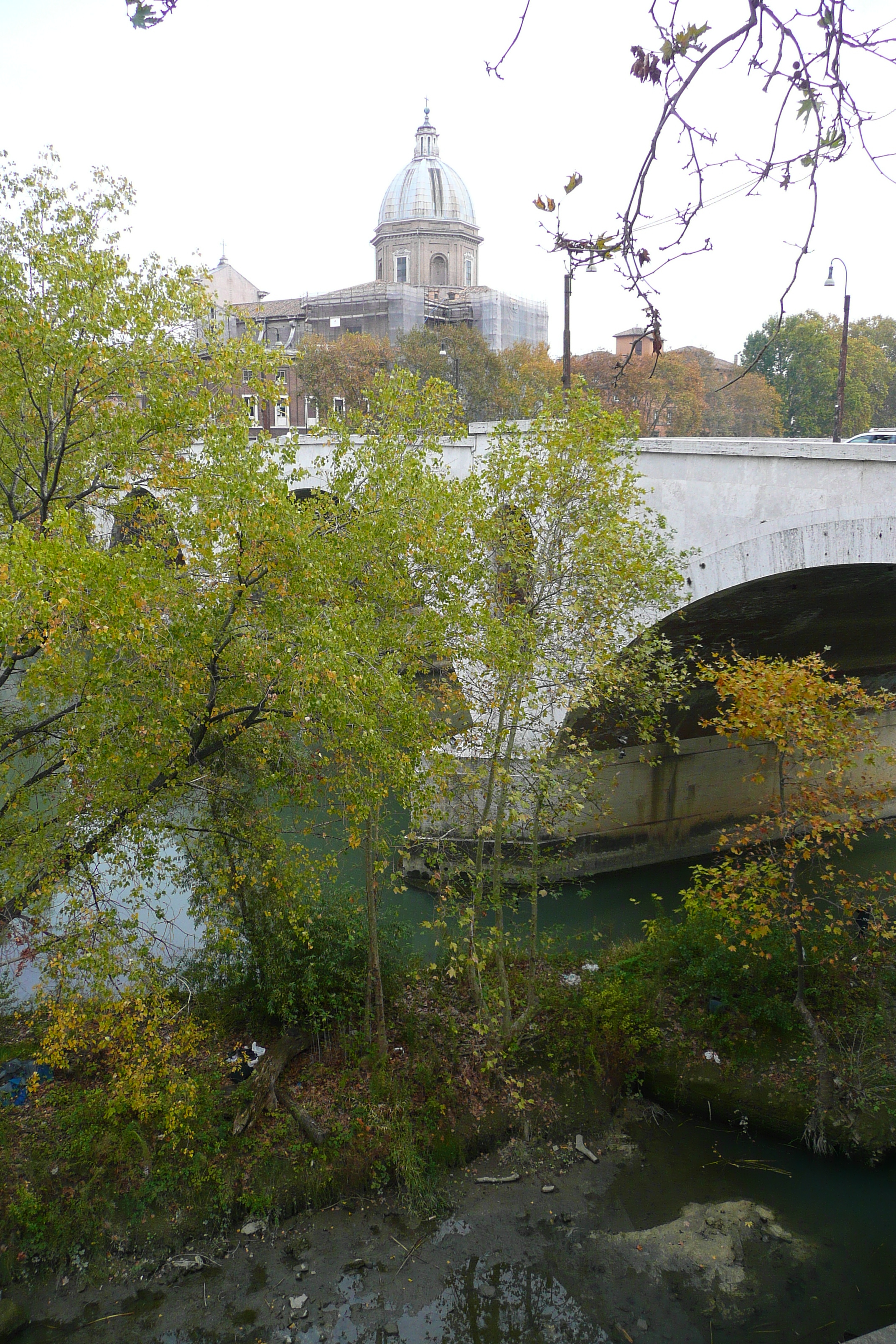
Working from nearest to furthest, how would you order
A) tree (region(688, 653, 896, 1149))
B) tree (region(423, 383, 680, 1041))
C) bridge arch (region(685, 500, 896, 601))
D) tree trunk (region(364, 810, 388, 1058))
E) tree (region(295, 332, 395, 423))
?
tree trunk (region(364, 810, 388, 1058)), tree (region(688, 653, 896, 1149)), tree (region(423, 383, 680, 1041)), bridge arch (region(685, 500, 896, 601)), tree (region(295, 332, 395, 423))

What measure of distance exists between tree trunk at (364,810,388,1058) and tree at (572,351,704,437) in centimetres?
2564

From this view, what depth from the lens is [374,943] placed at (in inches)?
314

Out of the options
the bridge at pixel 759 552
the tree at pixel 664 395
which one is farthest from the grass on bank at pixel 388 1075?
the tree at pixel 664 395

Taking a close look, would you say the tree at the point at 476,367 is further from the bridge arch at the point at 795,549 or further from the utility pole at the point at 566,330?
the bridge arch at the point at 795,549

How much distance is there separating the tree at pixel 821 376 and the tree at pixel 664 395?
2.86 meters

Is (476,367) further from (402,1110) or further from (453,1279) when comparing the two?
(453,1279)

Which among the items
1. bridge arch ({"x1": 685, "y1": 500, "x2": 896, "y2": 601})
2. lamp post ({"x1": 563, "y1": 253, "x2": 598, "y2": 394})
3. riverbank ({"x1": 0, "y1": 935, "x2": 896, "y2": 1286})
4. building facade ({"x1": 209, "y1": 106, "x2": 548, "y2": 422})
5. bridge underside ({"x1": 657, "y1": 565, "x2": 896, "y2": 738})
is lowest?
riverbank ({"x1": 0, "y1": 935, "x2": 896, "y2": 1286})

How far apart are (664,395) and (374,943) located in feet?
98.1

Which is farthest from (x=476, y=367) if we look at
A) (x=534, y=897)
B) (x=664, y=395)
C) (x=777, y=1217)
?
(x=777, y=1217)

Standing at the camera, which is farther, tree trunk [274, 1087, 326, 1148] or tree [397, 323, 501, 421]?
tree [397, 323, 501, 421]

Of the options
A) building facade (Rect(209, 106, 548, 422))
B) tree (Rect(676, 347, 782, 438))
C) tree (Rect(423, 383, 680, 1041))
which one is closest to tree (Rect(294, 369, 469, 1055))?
tree (Rect(423, 383, 680, 1041))

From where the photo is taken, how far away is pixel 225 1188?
7.21m

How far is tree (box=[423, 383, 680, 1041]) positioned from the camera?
7871mm

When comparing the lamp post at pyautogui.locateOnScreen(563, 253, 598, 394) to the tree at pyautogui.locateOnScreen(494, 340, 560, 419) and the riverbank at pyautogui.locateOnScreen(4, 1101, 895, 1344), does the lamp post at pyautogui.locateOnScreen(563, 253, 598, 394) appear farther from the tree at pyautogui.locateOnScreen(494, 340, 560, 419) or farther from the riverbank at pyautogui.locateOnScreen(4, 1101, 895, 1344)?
the tree at pyautogui.locateOnScreen(494, 340, 560, 419)
